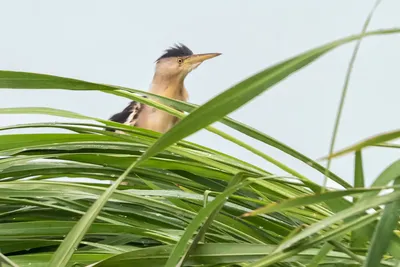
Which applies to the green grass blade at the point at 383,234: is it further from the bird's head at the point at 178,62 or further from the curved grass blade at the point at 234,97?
the bird's head at the point at 178,62

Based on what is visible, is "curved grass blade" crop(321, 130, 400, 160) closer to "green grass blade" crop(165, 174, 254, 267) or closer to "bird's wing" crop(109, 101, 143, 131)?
"green grass blade" crop(165, 174, 254, 267)

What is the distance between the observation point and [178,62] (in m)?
2.54

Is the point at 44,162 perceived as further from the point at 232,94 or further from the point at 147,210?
the point at 232,94

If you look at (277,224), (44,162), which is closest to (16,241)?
(44,162)

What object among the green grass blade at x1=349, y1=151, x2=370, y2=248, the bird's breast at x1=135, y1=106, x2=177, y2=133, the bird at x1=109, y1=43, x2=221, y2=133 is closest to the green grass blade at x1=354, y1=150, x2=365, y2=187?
the green grass blade at x1=349, y1=151, x2=370, y2=248

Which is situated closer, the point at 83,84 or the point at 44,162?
the point at 83,84

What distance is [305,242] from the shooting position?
0.30 metres

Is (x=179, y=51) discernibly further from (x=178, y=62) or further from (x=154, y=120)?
(x=154, y=120)

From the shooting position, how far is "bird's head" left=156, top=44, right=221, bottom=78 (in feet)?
8.21

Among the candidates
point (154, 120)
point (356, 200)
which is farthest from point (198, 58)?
point (356, 200)

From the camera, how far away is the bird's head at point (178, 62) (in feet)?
8.21

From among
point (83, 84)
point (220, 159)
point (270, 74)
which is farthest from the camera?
point (220, 159)

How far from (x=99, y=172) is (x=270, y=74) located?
0.27 m

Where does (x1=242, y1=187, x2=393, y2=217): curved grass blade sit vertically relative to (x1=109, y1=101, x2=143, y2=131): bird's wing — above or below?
below
